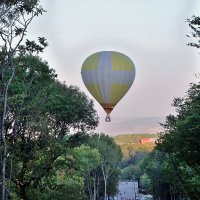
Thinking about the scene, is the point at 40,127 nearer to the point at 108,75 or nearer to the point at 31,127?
the point at 31,127

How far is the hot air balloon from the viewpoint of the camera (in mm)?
39338

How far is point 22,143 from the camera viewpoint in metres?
27.4

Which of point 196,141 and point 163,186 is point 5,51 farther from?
point 163,186

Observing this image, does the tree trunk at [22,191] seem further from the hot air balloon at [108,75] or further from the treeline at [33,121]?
the hot air balloon at [108,75]

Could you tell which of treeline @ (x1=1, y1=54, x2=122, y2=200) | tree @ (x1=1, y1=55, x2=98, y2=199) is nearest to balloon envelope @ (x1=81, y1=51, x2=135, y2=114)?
treeline @ (x1=1, y1=54, x2=122, y2=200)

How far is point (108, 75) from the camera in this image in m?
39.7

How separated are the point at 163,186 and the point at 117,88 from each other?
5452cm

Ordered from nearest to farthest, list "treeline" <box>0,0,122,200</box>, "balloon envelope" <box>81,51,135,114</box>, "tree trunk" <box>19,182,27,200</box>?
1. "treeline" <box>0,0,122,200</box>
2. "tree trunk" <box>19,182,27,200</box>
3. "balloon envelope" <box>81,51,135,114</box>

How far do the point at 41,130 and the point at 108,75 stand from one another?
552 inches

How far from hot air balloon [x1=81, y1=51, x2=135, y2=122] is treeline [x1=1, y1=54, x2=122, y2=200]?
2.16 m

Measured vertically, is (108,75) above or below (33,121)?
above

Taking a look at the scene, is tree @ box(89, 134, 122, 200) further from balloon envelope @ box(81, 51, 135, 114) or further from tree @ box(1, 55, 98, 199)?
tree @ box(1, 55, 98, 199)

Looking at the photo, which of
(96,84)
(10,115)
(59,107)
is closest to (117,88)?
(96,84)

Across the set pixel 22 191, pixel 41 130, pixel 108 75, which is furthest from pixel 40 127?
pixel 108 75
